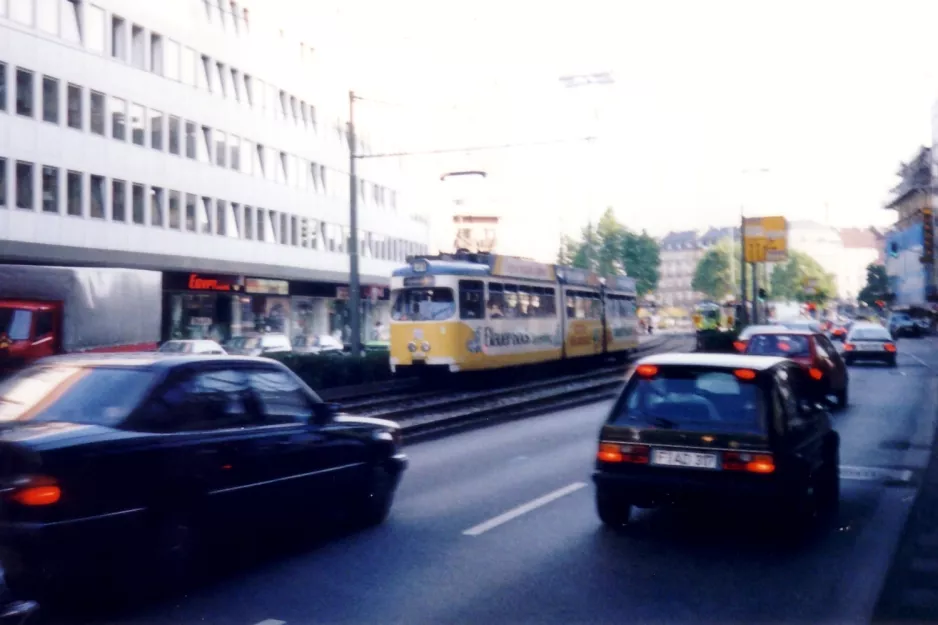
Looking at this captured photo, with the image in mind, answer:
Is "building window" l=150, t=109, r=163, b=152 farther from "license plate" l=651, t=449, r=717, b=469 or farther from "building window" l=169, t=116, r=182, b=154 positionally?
"license plate" l=651, t=449, r=717, b=469

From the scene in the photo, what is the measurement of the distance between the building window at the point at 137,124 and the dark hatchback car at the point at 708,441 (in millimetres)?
33268

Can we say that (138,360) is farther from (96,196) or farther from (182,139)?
(182,139)

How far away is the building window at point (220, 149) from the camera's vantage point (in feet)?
144

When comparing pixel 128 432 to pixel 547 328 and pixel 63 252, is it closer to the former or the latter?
pixel 547 328

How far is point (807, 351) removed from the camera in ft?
63.8

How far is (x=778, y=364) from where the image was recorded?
28.5 feet

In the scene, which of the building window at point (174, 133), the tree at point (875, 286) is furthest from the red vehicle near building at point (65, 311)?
the tree at point (875, 286)

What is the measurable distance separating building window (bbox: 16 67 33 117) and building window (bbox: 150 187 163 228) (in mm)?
6766

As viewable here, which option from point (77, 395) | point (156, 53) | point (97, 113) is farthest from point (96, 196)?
point (77, 395)

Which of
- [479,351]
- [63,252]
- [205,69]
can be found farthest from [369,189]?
[479,351]

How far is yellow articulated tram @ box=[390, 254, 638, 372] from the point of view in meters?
25.8

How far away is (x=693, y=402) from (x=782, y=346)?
Answer: 12103 millimetres

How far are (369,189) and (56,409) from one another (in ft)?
175

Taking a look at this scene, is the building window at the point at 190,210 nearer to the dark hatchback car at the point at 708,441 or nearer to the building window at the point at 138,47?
the building window at the point at 138,47
